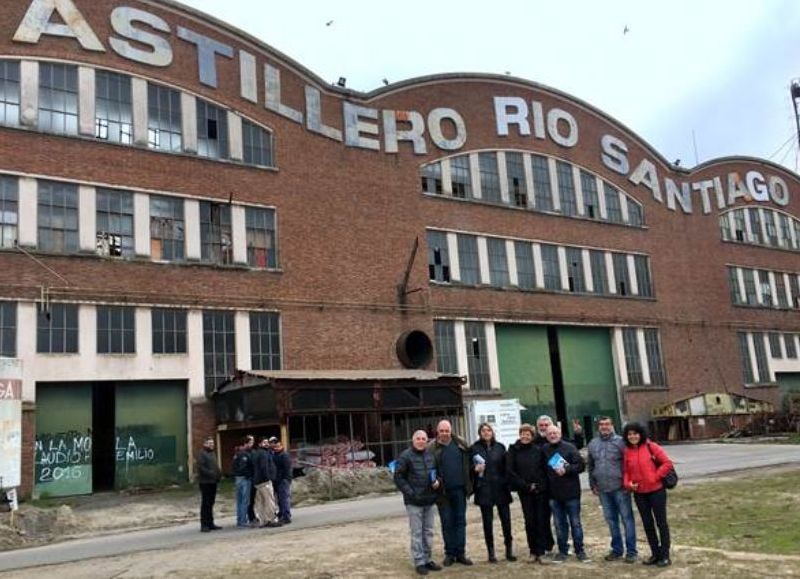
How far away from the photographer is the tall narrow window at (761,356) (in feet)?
151

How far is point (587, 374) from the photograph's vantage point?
1519 inches

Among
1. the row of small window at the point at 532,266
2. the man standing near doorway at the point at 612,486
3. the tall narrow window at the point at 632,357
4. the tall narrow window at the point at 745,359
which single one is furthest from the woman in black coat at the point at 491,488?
the tall narrow window at the point at 745,359

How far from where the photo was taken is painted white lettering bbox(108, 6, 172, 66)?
2666 cm

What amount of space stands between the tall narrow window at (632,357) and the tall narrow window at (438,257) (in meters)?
11.4

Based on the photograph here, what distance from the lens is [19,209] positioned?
79.1 feet

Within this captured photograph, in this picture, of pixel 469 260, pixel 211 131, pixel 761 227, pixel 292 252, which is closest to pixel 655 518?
pixel 292 252

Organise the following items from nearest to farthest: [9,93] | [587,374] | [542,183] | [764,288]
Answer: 1. [9,93]
2. [587,374]
3. [542,183]
4. [764,288]

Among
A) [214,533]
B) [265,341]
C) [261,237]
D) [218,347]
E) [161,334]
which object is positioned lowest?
[214,533]

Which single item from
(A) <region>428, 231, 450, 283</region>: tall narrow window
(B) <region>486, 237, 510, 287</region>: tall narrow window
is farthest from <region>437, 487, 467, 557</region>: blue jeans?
(B) <region>486, 237, 510, 287</region>: tall narrow window

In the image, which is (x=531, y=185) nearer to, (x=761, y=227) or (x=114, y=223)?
(x=761, y=227)

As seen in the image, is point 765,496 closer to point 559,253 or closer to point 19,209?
point 19,209

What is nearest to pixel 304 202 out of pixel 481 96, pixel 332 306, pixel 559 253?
pixel 332 306

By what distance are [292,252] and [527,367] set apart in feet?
42.2

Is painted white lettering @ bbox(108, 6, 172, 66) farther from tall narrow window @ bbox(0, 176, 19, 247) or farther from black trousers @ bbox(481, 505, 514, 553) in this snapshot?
black trousers @ bbox(481, 505, 514, 553)
